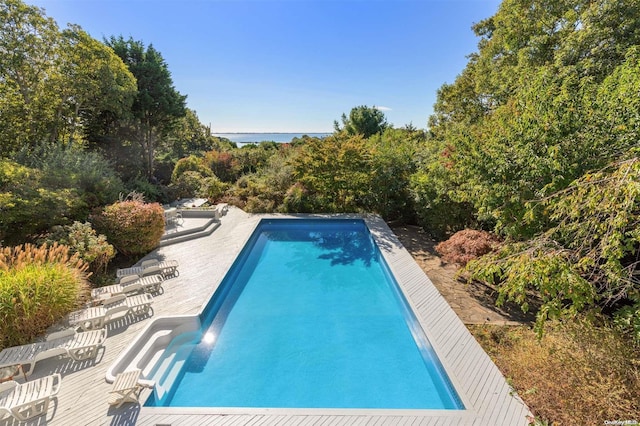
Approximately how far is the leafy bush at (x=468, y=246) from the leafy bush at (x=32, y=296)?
31.3 ft

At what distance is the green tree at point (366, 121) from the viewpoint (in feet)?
92.3

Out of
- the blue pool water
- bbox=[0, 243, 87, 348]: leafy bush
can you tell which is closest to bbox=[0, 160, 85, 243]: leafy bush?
bbox=[0, 243, 87, 348]: leafy bush

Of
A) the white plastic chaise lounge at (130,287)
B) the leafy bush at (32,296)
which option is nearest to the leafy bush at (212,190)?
the white plastic chaise lounge at (130,287)

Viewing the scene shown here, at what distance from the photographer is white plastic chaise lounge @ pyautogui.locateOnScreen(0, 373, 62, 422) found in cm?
367

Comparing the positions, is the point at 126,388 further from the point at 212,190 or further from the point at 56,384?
the point at 212,190

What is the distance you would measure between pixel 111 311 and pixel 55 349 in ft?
3.73

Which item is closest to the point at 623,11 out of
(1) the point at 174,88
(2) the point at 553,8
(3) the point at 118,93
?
(2) the point at 553,8

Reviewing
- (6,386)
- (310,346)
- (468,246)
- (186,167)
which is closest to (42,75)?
(186,167)

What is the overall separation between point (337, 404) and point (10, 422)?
15.5 feet

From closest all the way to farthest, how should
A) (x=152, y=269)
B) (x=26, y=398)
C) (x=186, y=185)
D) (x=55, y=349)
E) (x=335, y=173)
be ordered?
(x=26, y=398)
(x=55, y=349)
(x=152, y=269)
(x=335, y=173)
(x=186, y=185)

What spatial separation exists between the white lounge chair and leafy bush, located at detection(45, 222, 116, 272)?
4576 mm

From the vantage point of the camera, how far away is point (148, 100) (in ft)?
54.4

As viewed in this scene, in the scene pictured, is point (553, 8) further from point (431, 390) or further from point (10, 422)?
point (10, 422)

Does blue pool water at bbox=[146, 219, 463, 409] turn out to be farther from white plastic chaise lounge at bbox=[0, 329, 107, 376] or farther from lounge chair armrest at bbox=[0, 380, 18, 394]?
lounge chair armrest at bbox=[0, 380, 18, 394]
